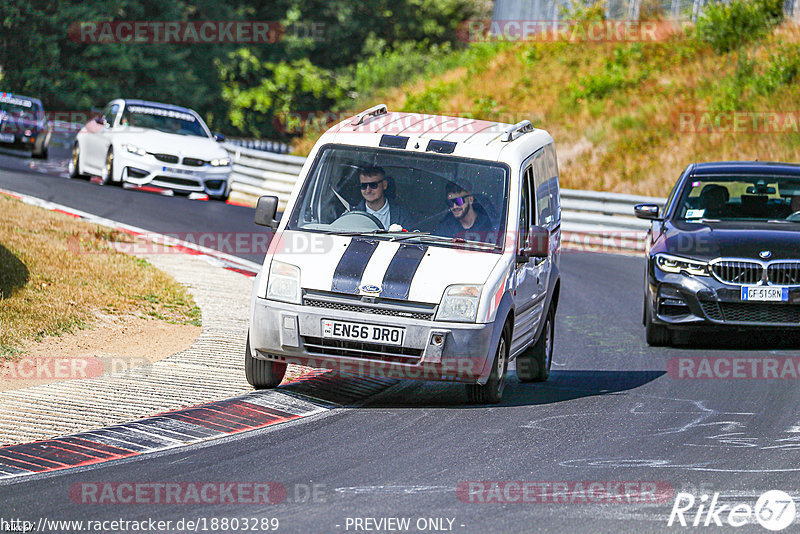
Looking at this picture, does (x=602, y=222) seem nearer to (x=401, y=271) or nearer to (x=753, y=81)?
(x=753, y=81)

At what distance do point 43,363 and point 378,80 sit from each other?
3664 cm

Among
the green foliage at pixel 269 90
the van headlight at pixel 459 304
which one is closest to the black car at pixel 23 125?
the green foliage at pixel 269 90

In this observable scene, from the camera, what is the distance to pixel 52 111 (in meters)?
49.2

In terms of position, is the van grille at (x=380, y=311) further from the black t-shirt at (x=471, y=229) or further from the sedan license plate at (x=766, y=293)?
the sedan license plate at (x=766, y=293)

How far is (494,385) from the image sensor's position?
926 centimetres

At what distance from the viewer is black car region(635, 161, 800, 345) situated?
12.1m

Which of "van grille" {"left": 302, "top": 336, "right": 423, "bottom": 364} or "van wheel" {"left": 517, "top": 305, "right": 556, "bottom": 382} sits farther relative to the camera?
"van wheel" {"left": 517, "top": 305, "right": 556, "bottom": 382}

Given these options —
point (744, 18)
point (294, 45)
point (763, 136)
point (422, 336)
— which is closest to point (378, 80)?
point (294, 45)

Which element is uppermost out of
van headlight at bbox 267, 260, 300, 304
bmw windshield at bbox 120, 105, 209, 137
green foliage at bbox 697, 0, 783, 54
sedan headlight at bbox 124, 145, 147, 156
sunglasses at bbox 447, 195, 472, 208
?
green foliage at bbox 697, 0, 783, 54

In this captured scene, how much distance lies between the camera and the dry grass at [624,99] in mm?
30344

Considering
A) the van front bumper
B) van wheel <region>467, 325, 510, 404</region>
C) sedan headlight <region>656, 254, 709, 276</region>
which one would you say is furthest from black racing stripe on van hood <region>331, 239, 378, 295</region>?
sedan headlight <region>656, 254, 709, 276</region>

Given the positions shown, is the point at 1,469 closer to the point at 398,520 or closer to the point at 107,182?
the point at 398,520

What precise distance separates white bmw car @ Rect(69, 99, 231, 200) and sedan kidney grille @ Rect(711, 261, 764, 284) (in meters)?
13.5

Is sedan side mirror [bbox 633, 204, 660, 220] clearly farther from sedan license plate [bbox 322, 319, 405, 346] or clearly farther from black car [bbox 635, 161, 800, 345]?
sedan license plate [bbox 322, 319, 405, 346]
